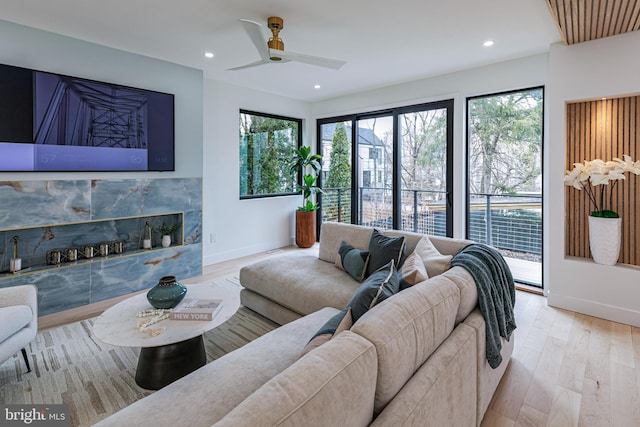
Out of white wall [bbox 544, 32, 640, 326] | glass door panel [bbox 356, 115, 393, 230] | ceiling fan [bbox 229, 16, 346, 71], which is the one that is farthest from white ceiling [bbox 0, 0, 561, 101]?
glass door panel [bbox 356, 115, 393, 230]

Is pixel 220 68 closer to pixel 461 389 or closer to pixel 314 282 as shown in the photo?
pixel 314 282

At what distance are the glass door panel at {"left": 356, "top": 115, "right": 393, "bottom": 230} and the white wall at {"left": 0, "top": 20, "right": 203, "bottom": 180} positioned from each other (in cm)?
263

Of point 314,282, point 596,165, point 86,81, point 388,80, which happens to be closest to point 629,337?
point 596,165

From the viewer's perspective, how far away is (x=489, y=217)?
13.8 ft

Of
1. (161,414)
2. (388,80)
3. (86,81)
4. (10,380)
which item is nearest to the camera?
(161,414)

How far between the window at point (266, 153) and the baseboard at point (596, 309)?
13.8ft

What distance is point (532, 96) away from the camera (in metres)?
3.77

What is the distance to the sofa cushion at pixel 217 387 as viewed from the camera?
123 cm

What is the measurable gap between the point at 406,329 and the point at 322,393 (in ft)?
1.50

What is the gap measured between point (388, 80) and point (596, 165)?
2.70m

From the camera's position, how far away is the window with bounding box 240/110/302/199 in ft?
17.5

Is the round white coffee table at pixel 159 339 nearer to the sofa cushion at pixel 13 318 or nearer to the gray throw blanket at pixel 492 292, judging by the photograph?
the sofa cushion at pixel 13 318

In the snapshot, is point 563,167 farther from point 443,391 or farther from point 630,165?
point 443,391

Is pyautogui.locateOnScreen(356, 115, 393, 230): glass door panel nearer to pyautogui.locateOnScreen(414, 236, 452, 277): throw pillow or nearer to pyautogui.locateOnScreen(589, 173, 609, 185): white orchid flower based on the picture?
pyautogui.locateOnScreen(589, 173, 609, 185): white orchid flower
